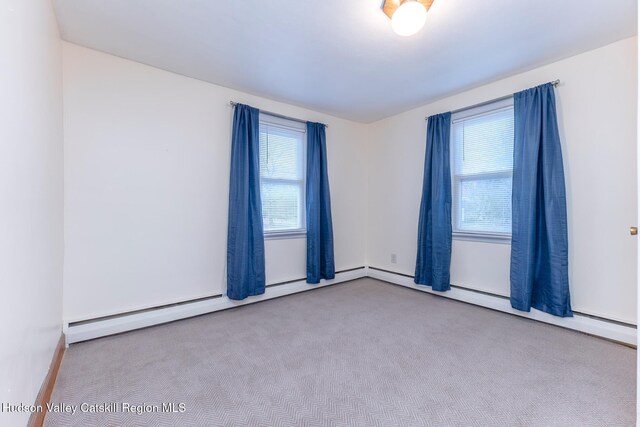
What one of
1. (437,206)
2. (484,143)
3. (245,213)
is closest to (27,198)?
(245,213)

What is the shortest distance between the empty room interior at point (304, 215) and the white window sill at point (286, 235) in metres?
0.02

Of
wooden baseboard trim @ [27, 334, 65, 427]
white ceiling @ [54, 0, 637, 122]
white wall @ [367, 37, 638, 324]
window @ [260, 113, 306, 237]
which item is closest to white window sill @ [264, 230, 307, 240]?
window @ [260, 113, 306, 237]

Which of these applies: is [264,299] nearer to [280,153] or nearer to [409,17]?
[280,153]

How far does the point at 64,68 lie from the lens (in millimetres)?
2232

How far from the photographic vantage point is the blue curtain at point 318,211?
3.61 m

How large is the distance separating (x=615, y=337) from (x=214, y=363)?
3.01 metres

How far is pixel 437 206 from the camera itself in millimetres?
3281

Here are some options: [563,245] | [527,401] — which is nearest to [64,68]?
[527,401]

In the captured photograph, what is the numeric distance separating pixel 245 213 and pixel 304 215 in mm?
923

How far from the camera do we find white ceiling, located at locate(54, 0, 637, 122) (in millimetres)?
1862

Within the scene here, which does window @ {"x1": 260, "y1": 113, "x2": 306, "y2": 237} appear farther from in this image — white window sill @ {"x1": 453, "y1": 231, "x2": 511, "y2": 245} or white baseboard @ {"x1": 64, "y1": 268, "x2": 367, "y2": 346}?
white window sill @ {"x1": 453, "y1": 231, "x2": 511, "y2": 245}

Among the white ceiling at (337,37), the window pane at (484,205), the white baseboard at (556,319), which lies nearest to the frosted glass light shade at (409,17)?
the white ceiling at (337,37)

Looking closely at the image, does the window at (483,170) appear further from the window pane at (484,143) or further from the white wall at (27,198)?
the white wall at (27,198)

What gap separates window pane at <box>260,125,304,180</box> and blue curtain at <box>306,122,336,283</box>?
0.46ft
